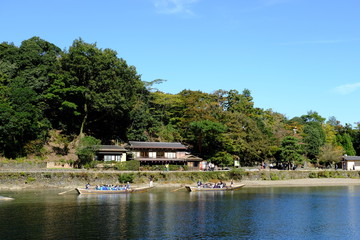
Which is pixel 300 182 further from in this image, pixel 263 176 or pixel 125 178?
pixel 125 178

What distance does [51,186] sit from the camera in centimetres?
6475

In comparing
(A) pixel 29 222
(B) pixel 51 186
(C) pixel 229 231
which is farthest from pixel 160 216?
(B) pixel 51 186

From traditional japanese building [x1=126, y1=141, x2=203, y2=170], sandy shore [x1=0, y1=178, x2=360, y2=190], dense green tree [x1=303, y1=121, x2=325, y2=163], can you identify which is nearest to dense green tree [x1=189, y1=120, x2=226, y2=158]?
traditional japanese building [x1=126, y1=141, x2=203, y2=170]

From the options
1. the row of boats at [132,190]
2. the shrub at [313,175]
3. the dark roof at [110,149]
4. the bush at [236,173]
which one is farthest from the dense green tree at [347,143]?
the dark roof at [110,149]

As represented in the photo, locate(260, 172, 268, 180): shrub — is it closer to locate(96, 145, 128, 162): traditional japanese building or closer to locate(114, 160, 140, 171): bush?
locate(114, 160, 140, 171): bush

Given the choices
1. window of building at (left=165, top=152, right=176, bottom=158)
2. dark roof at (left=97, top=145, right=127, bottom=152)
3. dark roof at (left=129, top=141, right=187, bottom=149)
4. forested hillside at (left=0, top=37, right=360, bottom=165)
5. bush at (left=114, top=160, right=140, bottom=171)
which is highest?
forested hillside at (left=0, top=37, right=360, bottom=165)

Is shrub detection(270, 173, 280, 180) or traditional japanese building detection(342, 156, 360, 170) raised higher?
traditional japanese building detection(342, 156, 360, 170)

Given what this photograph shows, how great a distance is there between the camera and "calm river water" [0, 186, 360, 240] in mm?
33969

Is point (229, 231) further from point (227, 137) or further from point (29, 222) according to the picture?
point (227, 137)

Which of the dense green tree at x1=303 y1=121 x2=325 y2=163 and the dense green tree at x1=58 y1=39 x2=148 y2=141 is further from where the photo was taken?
the dense green tree at x1=303 y1=121 x2=325 y2=163

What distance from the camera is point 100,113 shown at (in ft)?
279

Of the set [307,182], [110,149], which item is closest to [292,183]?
[307,182]

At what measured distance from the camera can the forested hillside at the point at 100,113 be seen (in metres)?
72.8

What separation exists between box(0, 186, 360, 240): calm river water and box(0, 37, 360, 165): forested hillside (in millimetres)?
18794
